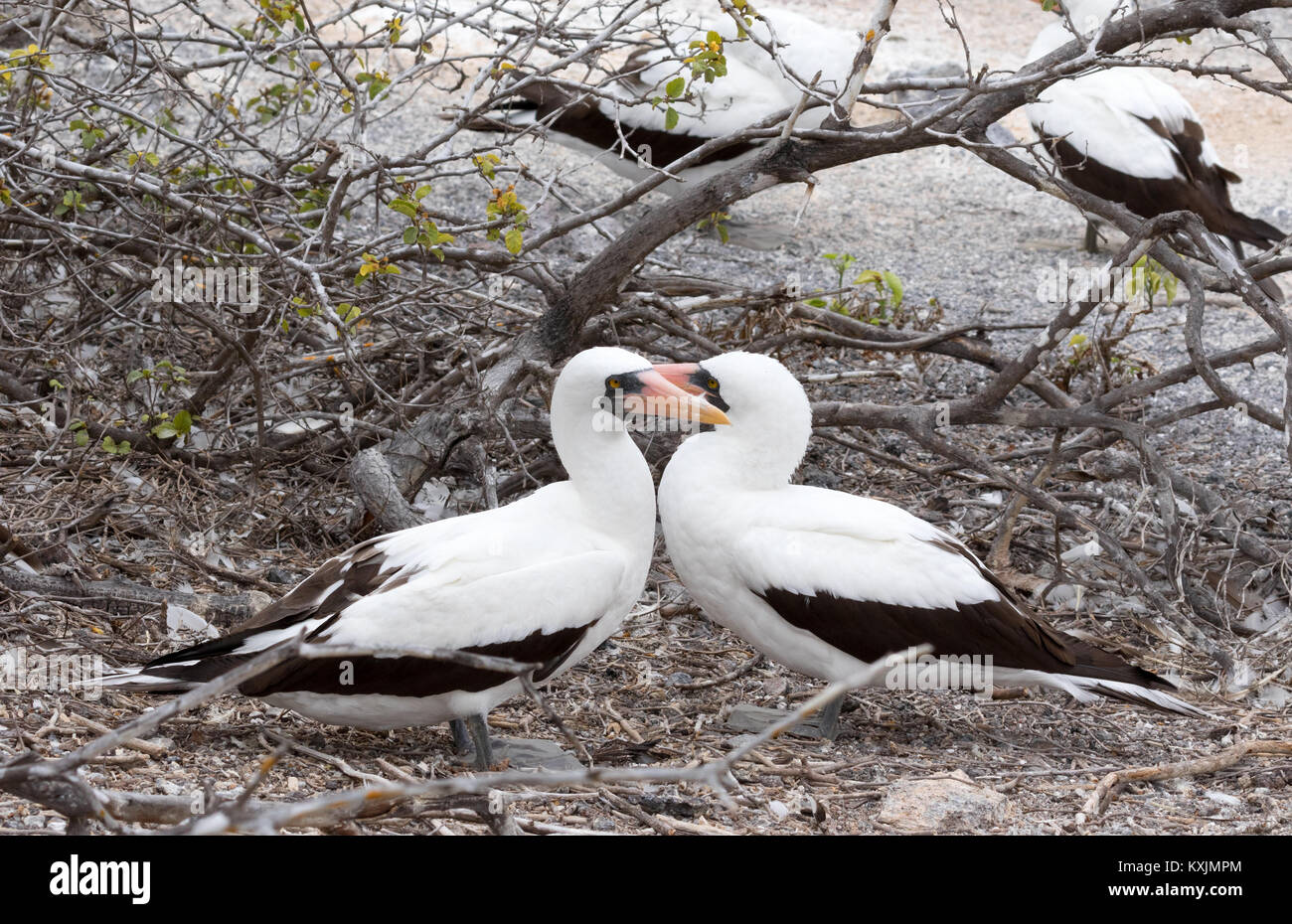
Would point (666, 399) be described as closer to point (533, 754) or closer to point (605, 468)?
point (605, 468)

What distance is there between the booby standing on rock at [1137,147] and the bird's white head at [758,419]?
11.9 ft

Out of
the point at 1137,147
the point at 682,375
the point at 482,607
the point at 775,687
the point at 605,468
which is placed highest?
the point at 1137,147

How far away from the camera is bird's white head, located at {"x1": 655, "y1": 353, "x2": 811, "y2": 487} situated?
411 cm

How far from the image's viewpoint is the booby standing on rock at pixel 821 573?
390cm

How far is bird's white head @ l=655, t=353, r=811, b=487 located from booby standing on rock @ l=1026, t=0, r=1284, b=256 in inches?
142

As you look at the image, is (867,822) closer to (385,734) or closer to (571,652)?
(571,652)

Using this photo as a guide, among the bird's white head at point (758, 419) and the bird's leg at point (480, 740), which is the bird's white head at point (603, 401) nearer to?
the bird's white head at point (758, 419)

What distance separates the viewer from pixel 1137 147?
7.18 metres

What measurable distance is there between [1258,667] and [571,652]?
221 cm

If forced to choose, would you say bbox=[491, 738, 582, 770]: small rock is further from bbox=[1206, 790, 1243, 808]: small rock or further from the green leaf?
the green leaf

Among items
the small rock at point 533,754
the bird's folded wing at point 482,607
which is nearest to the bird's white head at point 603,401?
the bird's folded wing at point 482,607

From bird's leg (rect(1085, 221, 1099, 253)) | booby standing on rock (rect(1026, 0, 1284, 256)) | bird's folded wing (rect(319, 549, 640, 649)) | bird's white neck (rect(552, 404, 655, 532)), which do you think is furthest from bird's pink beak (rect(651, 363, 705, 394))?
bird's leg (rect(1085, 221, 1099, 253))

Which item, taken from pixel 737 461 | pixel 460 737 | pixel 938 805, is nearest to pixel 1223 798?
pixel 938 805

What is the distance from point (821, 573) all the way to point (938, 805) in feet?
2.63
